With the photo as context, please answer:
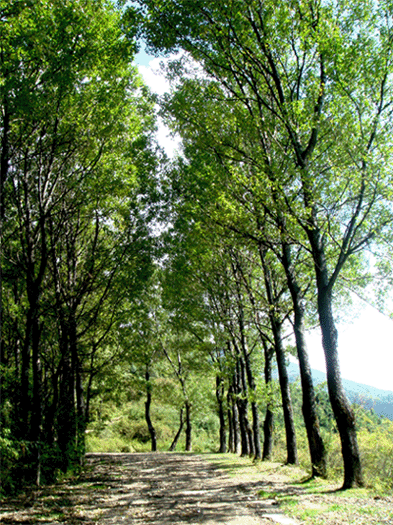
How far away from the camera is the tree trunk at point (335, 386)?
25.3ft

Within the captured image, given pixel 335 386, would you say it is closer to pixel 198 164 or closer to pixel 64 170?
pixel 198 164

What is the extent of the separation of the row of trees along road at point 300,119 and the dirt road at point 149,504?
94.4 inches

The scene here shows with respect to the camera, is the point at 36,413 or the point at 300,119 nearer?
the point at 300,119

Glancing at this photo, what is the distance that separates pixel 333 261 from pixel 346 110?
5819 millimetres

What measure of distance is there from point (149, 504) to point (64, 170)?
8889 mm

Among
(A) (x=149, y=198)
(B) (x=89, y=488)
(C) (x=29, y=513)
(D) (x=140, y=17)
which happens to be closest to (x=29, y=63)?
(D) (x=140, y=17)

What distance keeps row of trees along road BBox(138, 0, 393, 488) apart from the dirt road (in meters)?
2.40

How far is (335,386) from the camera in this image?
837 centimetres

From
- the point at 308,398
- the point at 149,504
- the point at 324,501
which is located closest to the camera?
the point at 324,501

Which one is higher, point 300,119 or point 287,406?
point 300,119

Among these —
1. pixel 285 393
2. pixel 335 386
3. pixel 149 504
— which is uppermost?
pixel 335 386

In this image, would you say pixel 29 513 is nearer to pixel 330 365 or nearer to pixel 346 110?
pixel 330 365

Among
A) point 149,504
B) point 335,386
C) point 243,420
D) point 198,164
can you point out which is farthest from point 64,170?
point 243,420

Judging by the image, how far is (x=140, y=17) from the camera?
885 cm
